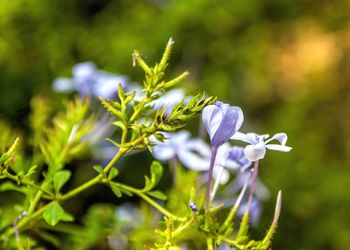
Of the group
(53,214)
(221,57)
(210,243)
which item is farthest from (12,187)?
(221,57)

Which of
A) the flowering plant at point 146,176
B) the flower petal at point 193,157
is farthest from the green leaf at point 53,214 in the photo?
the flower petal at point 193,157

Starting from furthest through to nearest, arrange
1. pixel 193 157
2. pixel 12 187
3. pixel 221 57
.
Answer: pixel 221 57, pixel 193 157, pixel 12 187

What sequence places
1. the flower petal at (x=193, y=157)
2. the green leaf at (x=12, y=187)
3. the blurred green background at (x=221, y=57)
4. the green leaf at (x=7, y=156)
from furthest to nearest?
1. the blurred green background at (x=221, y=57)
2. the flower petal at (x=193, y=157)
3. the green leaf at (x=12, y=187)
4. the green leaf at (x=7, y=156)

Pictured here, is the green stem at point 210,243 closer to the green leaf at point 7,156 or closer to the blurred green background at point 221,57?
the green leaf at point 7,156

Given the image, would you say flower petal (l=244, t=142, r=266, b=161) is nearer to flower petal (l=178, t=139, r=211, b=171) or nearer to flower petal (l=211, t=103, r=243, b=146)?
flower petal (l=211, t=103, r=243, b=146)

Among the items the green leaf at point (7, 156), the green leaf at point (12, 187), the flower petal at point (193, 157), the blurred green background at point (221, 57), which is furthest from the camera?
the blurred green background at point (221, 57)

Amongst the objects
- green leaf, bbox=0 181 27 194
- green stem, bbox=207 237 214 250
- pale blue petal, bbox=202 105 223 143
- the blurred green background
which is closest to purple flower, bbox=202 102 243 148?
pale blue petal, bbox=202 105 223 143

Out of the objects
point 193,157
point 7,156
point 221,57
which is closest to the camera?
point 7,156

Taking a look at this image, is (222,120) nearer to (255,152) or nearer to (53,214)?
(255,152)
